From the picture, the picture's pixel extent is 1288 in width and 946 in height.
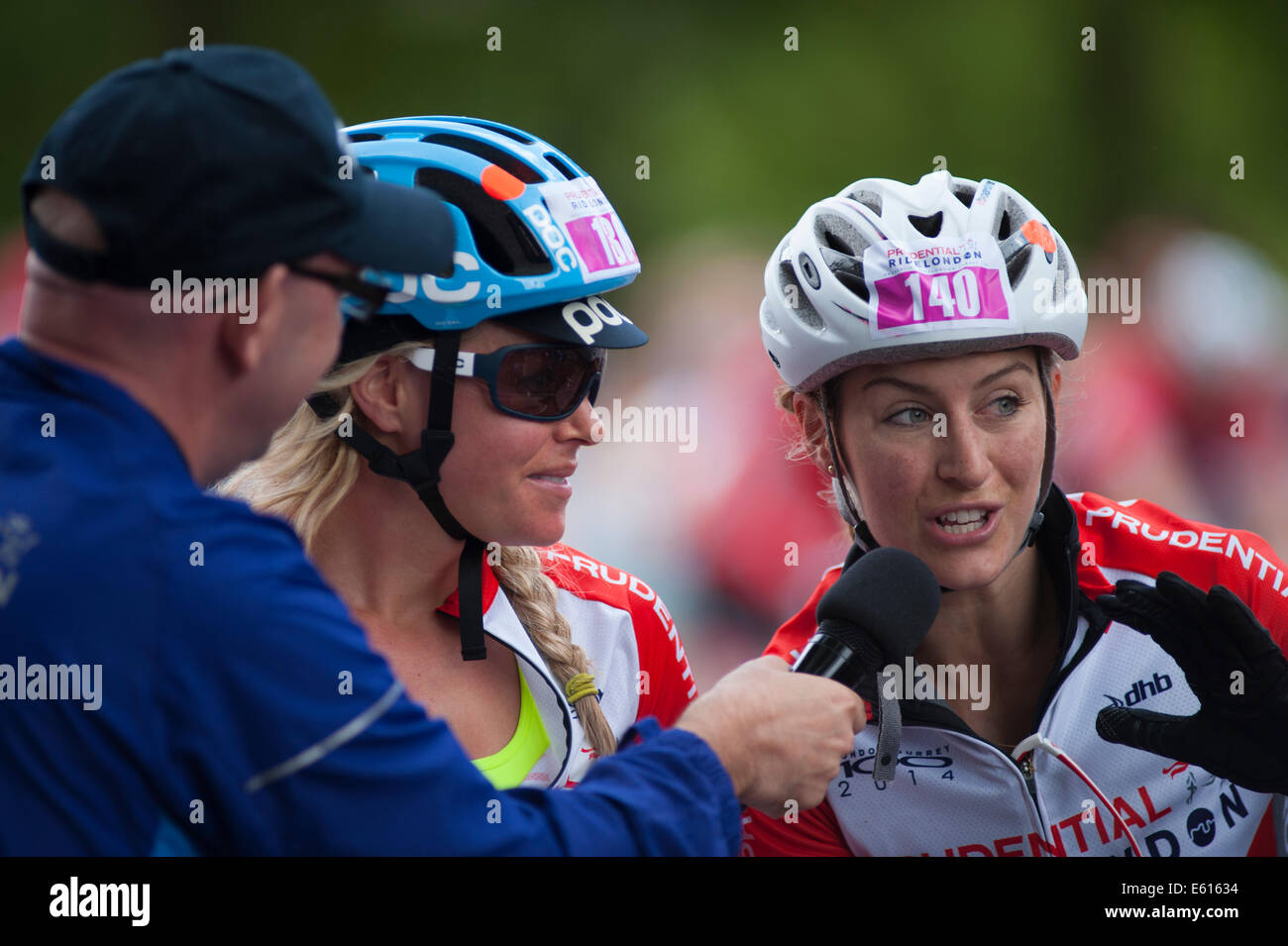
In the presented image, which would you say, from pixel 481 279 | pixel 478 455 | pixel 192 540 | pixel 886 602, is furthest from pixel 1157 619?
pixel 192 540

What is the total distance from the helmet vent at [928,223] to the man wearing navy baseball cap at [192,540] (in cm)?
171

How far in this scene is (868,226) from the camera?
9.93 feet

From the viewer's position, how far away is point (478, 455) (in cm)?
280

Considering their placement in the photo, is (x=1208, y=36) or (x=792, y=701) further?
(x=1208, y=36)

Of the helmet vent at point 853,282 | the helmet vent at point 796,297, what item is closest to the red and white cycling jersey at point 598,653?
the helmet vent at point 796,297

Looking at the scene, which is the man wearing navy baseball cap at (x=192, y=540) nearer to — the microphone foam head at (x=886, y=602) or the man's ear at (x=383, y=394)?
the microphone foam head at (x=886, y=602)

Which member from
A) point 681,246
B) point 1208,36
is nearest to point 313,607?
point 681,246

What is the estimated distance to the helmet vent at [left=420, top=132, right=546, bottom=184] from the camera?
2.97 metres

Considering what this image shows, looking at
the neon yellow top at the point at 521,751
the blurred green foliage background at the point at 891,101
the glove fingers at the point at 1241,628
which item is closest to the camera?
the glove fingers at the point at 1241,628

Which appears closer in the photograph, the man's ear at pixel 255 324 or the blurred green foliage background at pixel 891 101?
the man's ear at pixel 255 324

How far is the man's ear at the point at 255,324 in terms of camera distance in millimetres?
1611

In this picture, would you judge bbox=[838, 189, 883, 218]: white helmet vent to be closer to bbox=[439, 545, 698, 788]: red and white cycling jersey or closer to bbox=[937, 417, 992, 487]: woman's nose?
bbox=[937, 417, 992, 487]: woman's nose

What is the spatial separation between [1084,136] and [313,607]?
7600 mm
